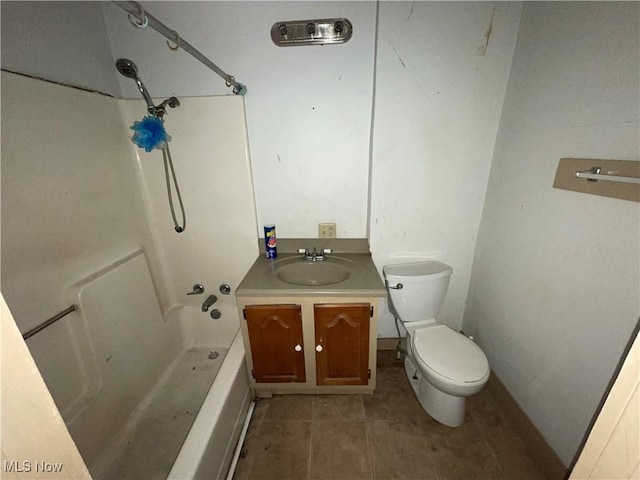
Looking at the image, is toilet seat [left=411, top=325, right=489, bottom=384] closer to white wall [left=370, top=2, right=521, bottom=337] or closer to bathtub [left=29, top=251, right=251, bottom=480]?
white wall [left=370, top=2, right=521, bottom=337]

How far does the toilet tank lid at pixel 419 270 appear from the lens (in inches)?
55.6

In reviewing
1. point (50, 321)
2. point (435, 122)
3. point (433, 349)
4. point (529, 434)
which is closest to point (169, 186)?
point (50, 321)

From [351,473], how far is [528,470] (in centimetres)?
78

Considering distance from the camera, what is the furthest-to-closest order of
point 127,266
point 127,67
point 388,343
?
point 388,343 → point 127,266 → point 127,67

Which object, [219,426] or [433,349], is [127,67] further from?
[433,349]

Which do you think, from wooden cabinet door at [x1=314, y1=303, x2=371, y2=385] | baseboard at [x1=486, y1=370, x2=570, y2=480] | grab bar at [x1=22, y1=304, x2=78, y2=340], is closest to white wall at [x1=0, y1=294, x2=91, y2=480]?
grab bar at [x1=22, y1=304, x2=78, y2=340]

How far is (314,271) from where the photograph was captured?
1.48 m

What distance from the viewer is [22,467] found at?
1.09 ft

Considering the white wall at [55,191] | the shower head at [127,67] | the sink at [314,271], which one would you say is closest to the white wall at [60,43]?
the white wall at [55,191]

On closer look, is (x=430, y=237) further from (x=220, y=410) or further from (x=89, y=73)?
(x=89, y=73)

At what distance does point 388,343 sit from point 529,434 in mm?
782

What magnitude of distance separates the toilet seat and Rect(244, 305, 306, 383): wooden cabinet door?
62 cm

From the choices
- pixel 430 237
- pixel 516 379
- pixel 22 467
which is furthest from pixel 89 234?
pixel 516 379

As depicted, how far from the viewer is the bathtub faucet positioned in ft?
5.12
